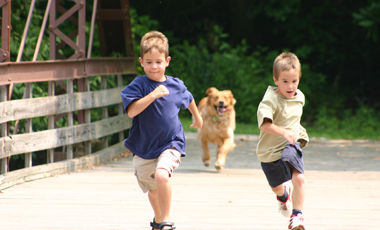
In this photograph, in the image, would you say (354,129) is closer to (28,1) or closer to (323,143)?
(323,143)

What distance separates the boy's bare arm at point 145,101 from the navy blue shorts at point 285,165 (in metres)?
1.09

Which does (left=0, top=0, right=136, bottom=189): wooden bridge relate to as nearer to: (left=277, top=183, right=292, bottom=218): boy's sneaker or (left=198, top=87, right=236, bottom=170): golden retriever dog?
(left=198, top=87, right=236, bottom=170): golden retriever dog

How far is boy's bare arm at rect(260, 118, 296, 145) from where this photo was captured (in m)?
3.99

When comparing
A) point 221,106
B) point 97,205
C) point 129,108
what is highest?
point 129,108

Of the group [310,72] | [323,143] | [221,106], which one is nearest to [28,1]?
[221,106]

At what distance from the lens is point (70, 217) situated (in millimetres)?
4715

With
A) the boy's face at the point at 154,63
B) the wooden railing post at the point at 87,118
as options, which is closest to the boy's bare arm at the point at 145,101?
the boy's face at the point at 154,63

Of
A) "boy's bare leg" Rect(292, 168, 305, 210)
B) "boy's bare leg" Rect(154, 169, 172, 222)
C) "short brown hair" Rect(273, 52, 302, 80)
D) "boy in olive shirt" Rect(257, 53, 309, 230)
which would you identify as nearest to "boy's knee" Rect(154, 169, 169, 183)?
"boy's bare leg" Rect(154, 169, 172, 222)

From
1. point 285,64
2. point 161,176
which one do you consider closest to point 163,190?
point 161,176

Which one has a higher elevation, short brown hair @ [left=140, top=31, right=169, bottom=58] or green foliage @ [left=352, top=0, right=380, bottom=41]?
green foliage @ [left=352, top=0, right=380, bottom=41]

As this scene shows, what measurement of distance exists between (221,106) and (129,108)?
14.6 feet

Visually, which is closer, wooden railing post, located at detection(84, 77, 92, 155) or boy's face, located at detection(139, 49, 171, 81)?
boy's face, located at detection(139, 49, 171, 81)

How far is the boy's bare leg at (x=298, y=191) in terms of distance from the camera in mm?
4184

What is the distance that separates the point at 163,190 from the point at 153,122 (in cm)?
51
